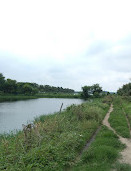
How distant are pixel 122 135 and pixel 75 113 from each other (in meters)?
4.02

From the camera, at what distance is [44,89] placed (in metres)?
105

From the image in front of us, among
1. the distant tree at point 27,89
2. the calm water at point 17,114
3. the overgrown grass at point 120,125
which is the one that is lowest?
the calm water at point 17,114

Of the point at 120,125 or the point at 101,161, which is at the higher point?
the point at 120,125

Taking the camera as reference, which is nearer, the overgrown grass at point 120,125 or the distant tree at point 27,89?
the overgrown grass at point 120,125

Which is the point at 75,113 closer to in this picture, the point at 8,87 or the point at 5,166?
the point at 5,166

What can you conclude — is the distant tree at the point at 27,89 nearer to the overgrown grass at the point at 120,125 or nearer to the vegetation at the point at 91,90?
the vegetation at the point at 91,90

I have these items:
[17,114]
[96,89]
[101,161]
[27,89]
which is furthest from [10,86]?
[101,161]

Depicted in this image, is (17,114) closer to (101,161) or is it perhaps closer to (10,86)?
(101,161)

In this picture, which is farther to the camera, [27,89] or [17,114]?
[27,89]

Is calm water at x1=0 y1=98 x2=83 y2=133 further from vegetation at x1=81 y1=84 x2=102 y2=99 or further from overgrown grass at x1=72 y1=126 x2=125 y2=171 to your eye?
vegetation at x1=81 y1=84 x2=102 y2=99

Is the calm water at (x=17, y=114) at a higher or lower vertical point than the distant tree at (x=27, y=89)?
lower

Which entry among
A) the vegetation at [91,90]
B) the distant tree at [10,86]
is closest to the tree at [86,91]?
the vegetation at [91,90]

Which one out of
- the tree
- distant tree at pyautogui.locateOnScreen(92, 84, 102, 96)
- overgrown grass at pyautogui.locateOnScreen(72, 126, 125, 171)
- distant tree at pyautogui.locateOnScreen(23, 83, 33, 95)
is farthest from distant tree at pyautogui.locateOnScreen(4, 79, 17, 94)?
overgrown grass at pyautogui.locateOnScreen(72, 126, 125, 171)

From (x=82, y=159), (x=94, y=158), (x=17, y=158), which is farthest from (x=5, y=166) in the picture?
(x=94, y=158)
